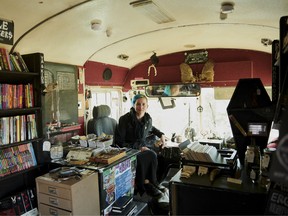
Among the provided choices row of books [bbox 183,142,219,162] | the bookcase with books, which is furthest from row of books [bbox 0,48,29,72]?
row of books [bbox 183,142,219,162]

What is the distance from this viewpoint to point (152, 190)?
2.99 metres

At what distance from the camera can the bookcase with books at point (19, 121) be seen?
7.15 ft

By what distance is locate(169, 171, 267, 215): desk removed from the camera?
1.39 m

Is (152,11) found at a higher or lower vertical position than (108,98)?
higher

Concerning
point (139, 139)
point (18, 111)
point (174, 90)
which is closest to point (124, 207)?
point (139, 139)

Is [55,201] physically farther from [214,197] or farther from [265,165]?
[265,165]

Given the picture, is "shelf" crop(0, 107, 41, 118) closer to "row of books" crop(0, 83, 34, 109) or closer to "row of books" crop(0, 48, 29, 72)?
"row of books" crop(0, 83, 34, 109)

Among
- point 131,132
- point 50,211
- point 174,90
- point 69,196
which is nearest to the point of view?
point 69,196

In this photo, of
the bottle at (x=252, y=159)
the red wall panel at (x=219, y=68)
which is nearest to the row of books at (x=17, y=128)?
the red wall panel at (x=219, y=68)

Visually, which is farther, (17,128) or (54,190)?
(17,128)

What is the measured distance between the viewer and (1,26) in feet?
6.95

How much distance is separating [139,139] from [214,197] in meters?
2.06

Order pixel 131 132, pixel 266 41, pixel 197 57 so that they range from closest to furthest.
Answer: pixel 266 41
pixel 131 132
pixel 197 57

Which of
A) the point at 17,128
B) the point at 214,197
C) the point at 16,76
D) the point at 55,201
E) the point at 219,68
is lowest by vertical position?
the point at 55,201
